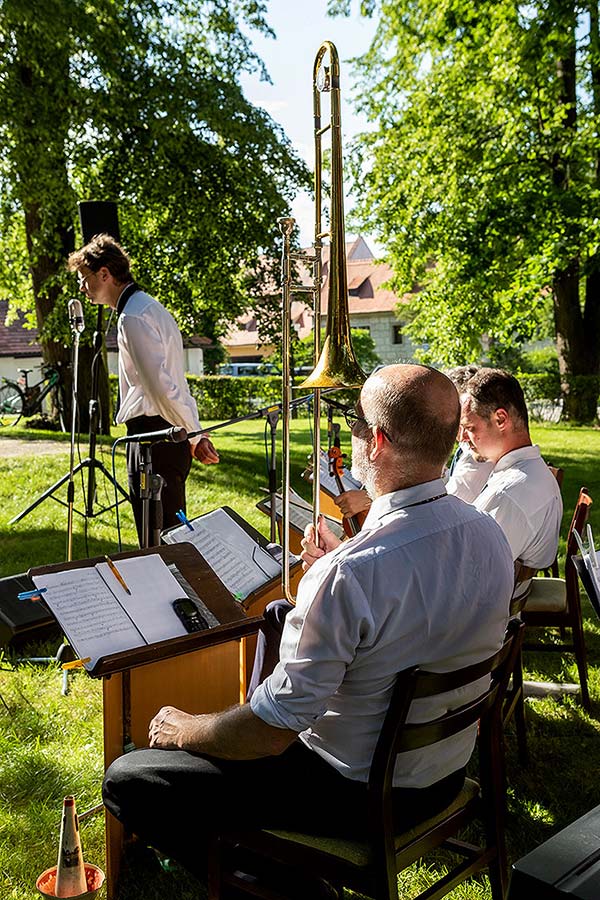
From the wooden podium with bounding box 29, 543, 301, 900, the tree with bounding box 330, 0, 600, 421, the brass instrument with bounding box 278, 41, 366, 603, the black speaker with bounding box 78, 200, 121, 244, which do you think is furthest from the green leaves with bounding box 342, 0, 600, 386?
the wooden podium with bounding box 29, 543, 301, 900

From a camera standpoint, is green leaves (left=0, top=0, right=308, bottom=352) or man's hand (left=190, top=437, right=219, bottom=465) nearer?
man's hand (left=190, top=437, right=219, bottom=465)

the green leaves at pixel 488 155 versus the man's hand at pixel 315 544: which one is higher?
the green leaves at pixel 488 155

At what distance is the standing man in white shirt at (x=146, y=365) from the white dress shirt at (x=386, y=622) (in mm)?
2557

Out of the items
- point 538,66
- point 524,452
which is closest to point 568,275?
point 538,66

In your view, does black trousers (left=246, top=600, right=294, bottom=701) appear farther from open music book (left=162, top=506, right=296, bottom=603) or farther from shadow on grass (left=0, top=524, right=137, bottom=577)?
shadow on grass (left=0, top=524, right=137, bottom=577)

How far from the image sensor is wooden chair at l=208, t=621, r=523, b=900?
73.4 inches

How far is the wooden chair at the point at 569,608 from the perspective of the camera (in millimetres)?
3896

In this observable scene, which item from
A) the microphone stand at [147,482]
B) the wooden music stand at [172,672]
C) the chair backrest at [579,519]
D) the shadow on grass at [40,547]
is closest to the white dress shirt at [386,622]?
the wooden music stand at [172,672]

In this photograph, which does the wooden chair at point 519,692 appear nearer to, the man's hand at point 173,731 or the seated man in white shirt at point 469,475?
the seated man in white shirt at point 469,475

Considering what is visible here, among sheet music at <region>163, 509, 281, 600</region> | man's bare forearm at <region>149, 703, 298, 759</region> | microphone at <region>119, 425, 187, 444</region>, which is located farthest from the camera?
sheet music at <region>163, 509, 281, 600</region>

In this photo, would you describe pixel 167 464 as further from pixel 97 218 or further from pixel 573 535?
pixel 97 218

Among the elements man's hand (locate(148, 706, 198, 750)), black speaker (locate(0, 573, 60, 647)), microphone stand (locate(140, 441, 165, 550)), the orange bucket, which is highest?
microphone stand (locate(140, 441, 165, 550))

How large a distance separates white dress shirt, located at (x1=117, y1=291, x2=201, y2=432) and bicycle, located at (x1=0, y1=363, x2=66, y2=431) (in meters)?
9.41

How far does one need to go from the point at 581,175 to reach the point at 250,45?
20.2 feet
